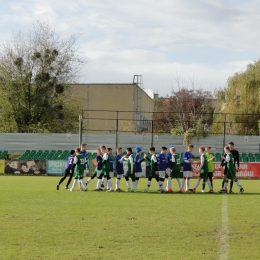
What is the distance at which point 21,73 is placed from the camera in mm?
53625

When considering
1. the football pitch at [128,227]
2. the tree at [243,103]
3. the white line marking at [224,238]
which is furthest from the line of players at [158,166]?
the tree at [243,103]

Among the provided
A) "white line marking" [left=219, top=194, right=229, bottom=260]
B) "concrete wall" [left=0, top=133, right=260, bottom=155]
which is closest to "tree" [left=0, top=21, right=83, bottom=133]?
"concrete wall" [left=0, top=133, right=260, bottom=155]

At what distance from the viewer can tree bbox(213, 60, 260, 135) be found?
49.3m

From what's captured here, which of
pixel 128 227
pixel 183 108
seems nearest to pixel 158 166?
pixel 128 227

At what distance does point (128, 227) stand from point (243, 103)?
38299mm

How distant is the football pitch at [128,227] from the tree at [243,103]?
94.2ft

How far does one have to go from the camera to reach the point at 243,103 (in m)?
49.8

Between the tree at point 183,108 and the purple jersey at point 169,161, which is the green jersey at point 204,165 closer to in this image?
the purple jersey at point 169,161

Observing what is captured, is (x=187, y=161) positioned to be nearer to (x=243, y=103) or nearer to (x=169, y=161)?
(x=169, y=161)

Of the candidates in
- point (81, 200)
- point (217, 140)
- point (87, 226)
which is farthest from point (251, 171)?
point (87, 226)

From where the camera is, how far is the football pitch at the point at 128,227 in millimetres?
9906

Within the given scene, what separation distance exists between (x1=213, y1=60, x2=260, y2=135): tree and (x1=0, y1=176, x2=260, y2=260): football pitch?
94.2ft

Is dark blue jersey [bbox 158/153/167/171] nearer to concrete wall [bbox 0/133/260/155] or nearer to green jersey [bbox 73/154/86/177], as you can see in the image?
green jersey [bbox 73/154/86/177]

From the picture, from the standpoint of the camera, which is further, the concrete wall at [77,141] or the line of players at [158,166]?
the concrete wall at [77,141]
